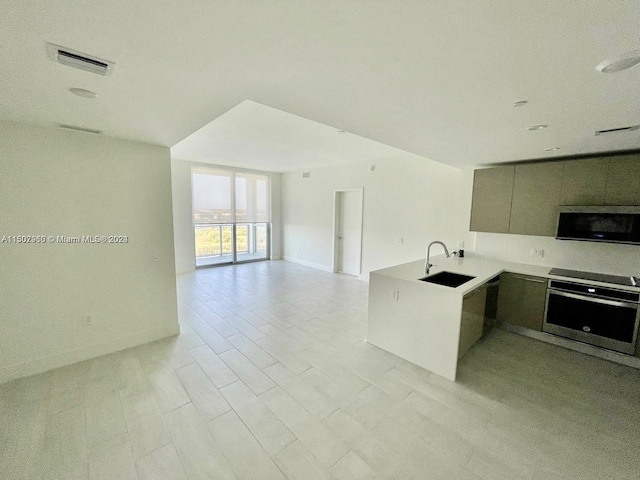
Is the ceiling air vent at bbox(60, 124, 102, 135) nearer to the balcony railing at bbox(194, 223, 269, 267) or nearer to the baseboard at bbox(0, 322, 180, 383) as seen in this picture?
the baseboard at bbox(0, 322, 180, 383)

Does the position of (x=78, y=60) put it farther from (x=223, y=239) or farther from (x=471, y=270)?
(x=223, y=239)

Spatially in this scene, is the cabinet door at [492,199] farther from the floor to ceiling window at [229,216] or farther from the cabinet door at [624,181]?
the floor to ceiling window at [229,216]

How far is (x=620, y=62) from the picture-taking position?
1.25 metres

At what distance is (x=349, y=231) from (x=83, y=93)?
5.28 m

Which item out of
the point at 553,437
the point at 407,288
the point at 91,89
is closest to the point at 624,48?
the point at 407,288

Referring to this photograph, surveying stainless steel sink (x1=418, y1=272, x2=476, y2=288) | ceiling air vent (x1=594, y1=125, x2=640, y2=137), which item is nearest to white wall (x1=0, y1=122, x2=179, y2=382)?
stainless steel sink (x1=418, y1=272, x2=476, y2=288)

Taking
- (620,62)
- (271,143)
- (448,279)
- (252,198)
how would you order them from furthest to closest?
(252,198)
(271,143)
(448,279)
(620,62)

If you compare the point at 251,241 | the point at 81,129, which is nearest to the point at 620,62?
the point at 81,129

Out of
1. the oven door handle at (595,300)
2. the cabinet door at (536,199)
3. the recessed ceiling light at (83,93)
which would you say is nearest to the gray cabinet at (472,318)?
the oven door handle at (595,300)

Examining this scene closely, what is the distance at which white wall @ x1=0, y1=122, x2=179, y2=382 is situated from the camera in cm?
236

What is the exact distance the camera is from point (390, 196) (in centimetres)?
534

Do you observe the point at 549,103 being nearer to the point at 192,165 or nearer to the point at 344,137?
the point at 344,137

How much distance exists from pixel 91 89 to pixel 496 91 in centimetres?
253

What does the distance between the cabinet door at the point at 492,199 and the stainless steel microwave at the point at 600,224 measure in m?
0.60
